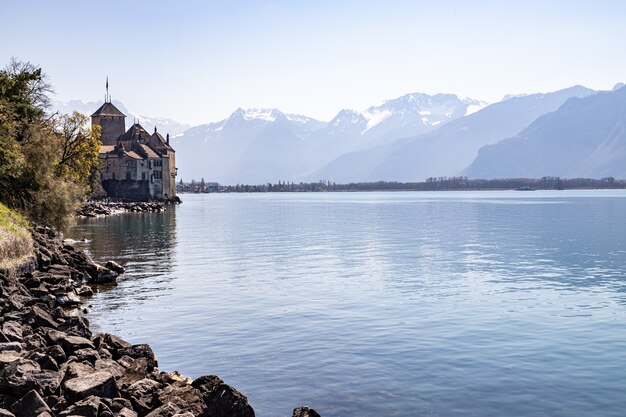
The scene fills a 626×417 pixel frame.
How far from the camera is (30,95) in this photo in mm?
69688

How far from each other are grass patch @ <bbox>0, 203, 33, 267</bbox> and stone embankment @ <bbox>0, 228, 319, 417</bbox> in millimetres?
6887

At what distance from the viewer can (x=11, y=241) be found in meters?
34.8

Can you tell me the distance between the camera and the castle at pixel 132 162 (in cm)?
16525

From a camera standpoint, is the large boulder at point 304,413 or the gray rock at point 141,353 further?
the gray rock at point 141,353

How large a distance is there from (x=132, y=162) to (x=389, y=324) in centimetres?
14617

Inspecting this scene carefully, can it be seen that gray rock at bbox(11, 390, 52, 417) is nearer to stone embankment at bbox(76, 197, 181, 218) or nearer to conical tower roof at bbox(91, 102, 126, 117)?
stone embankment at bbox(76, 197, 181, 218)

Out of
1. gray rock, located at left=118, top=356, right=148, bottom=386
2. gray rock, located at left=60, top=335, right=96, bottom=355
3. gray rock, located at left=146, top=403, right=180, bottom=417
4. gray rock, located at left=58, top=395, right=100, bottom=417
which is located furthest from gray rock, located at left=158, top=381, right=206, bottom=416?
gray rock, located at left=60, top=335, right=96, bottom=355

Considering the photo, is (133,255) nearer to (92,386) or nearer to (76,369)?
(76,369)

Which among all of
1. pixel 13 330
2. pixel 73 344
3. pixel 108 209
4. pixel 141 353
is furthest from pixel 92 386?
pixel 108 209

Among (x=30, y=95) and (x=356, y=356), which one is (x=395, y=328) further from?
(x=30, y=95)

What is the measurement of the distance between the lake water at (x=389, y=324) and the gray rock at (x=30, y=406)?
236 inches

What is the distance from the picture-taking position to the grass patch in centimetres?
3356

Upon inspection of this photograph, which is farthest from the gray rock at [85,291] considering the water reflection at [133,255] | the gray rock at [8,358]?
the gray rock at [8,358]

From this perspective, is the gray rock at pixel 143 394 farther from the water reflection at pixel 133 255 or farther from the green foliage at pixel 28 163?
the green foliage at pixel 28 163
